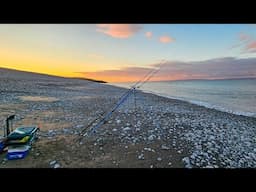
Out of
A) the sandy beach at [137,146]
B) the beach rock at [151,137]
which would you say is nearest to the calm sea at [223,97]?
the sandy beach at [137,146]

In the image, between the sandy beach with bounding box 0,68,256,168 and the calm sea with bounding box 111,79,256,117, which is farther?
the calm sea with bounding box 111,79,256,117

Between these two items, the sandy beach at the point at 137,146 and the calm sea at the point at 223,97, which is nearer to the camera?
the sandy beach at the point at 137,146

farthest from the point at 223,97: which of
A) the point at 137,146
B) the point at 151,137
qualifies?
the point at 137,146

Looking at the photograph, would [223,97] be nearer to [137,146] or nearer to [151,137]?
[151,137]

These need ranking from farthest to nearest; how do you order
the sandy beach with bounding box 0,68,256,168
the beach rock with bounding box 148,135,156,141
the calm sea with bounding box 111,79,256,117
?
1. the calm sea with bounding box 111,79,256,117
2. the beach rock with bounding box 148,135,156,141
3. the sandy beach with bounding box 0,68,256,168

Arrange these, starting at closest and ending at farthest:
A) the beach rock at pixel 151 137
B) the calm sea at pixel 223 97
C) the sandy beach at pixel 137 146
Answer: the sandy beach at pixel 137 146, the beach rock at pixel 151 137, the calm sea at pixel 223 97

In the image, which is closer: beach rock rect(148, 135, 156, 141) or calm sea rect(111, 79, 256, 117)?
beach rock rect(148, 135, 156, 141)

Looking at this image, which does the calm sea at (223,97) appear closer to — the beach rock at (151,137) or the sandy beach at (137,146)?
the sandy beach at (137,146)

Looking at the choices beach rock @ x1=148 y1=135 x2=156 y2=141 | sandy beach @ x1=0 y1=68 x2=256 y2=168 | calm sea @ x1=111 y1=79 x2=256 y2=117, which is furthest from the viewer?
calm sea @ x1=111 y1=79 x2=256 y2=117

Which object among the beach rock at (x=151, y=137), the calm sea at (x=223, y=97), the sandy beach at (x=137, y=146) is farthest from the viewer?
the calm sea at (x=223, y=97)

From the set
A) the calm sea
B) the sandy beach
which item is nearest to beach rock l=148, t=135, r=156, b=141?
the sandy beach

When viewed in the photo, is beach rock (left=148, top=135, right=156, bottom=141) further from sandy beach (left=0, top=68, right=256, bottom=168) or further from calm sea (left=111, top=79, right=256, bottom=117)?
calm sea (left=111, top=79, right=256, bottom=117)
